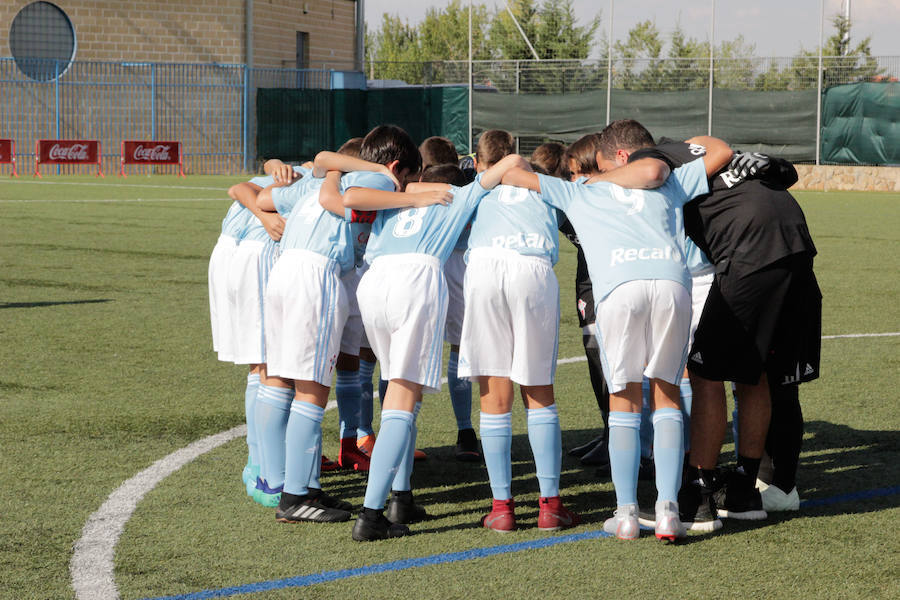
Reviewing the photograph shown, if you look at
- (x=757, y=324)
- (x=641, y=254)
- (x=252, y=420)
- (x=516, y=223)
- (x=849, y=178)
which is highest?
(x=849, y=178)

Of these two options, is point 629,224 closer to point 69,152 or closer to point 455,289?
point 455,289

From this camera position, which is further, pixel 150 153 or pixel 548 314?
pixel 150 153

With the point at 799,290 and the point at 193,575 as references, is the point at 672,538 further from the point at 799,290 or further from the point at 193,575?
the point at 193,575

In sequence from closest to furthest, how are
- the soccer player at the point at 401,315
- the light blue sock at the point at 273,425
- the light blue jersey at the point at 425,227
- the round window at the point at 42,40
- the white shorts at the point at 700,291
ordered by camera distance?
the soccer player at the point at 401,315 → the light blue jersey at the point at 425,227 → the light blue sock at the point at 273,425 → the white shorts at the point at 700,291 → the round window at the point at 42,40

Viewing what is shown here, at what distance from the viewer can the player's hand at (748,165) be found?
14.9 feet

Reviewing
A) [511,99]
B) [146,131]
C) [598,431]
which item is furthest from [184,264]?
[146,131]

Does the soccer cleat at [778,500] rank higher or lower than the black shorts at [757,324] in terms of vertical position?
lower

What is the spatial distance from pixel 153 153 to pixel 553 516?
1206 inches

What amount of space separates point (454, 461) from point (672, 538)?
1.63 meters

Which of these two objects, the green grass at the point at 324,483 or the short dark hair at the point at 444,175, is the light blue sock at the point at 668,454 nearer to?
the green grass at the point at 324,483

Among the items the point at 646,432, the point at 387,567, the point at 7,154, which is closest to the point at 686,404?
the point at 646,432

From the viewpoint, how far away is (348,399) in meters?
5.55

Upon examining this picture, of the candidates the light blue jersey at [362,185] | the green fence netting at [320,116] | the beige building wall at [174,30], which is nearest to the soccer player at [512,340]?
the light blue jersey at [362,185]

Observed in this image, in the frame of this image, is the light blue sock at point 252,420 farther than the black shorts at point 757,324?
Yes
